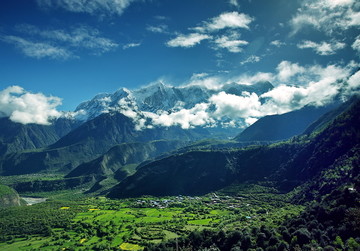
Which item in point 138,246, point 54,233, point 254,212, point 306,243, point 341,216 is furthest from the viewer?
point 254,212

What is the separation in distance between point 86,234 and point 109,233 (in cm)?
1547

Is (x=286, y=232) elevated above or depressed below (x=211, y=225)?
above

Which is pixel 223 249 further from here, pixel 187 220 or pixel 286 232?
pixel 187 220

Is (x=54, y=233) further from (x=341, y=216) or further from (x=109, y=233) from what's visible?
(x=341, y=216)

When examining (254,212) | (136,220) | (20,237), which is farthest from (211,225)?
(20,237)

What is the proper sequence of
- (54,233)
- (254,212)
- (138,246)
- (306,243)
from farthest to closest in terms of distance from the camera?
1. (254,212)
2. (54,233)
3. (138,246)
4. (306,243)

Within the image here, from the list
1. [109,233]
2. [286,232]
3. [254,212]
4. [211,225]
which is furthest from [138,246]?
[254,212]

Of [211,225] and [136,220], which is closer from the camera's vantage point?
[211,225]

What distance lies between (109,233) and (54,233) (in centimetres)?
3878

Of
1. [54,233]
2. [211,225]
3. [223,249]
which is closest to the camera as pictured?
[223,249]

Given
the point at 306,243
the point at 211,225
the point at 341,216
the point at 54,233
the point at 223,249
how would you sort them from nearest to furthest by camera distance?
1. the point at 306,243
2. the point at 341,216
3. the point at 223,249
4. the point at 211,225
5. the point at 54,233

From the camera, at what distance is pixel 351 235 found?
293 ft

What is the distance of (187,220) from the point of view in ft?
619

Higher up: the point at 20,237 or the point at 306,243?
the point at 306,243
